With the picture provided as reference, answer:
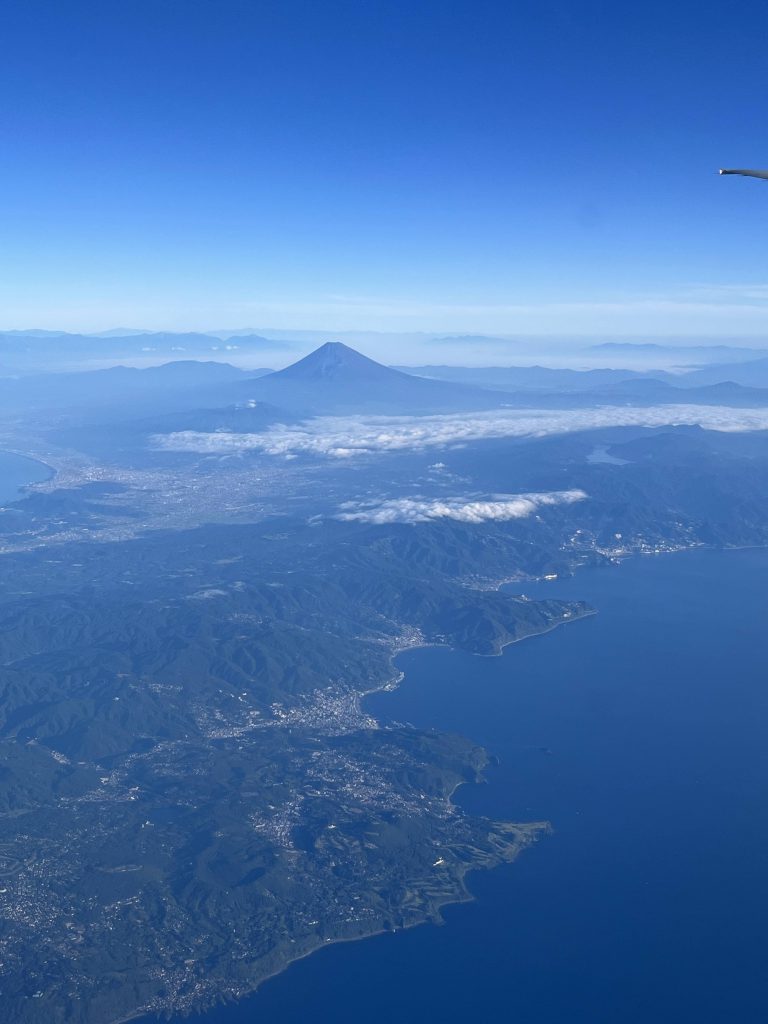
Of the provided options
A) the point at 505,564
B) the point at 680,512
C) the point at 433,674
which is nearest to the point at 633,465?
the point at 680,512

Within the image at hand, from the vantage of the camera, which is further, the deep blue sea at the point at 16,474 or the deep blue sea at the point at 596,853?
the deep blue sea at the point at 16,474

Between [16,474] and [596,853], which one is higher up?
[16,474]

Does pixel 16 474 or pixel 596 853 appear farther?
pixel 16 474

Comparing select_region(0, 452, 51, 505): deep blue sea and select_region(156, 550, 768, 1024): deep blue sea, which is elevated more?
select_region(0, 452, 51, 505): deep blue sea

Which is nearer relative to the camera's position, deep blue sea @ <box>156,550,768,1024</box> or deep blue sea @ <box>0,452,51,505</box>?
deep blue sea @ <box>156,550,768,1024</box>
